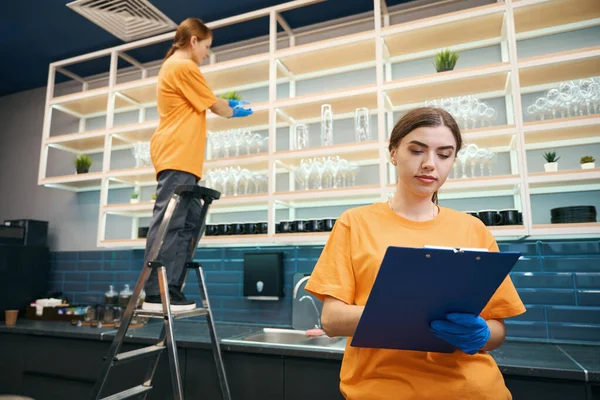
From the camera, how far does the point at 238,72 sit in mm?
2805

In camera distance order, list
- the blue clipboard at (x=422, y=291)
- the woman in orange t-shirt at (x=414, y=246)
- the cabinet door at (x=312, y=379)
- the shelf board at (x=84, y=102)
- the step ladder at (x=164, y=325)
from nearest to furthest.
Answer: the blue clipboard at (x=422, y=291) < the woman in orange t-shirt at (x=414, y=246) < the step ladder at (x=164, y=325) < the cabinet door at (x=312, y=379) < the shelf board at (x=84, y=102)

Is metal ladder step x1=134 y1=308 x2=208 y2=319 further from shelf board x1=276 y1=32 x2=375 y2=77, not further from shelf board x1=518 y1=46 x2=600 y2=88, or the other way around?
shelf board x1=518 y1=46 x2=600 y2=88

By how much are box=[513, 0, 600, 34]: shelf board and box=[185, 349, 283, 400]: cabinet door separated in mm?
2132

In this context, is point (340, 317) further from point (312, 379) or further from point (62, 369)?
point (62, 369)

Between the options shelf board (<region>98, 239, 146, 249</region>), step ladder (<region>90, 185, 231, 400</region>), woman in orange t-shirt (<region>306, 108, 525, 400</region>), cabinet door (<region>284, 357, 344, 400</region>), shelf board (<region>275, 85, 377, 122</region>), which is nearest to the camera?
woman in orange t-shirt (<region>306, 108, 525, 400</region>)

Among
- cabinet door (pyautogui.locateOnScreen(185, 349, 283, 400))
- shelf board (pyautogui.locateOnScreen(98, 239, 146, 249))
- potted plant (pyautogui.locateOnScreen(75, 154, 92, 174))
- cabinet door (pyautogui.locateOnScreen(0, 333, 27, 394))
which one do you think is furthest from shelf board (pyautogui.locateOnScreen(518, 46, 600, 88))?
cabinet door (pyautogui.locateOnScreen(0, 333, 27, 394))

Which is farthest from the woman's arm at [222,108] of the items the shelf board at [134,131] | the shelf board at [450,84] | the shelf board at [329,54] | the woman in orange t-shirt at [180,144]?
the shelf board at [450,84]

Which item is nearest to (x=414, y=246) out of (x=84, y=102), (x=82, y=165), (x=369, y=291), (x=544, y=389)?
(x=369, y=291)

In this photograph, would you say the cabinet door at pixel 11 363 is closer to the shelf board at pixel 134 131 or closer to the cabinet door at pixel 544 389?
the shelf board at pixel 134 131

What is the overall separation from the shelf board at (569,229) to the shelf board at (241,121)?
1615 mm

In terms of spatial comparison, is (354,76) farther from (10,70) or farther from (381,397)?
(10,70)

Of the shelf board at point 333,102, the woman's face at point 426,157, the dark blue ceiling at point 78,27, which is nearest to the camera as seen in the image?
the woman's face at point 426,157

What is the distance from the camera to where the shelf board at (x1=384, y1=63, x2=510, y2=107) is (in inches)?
84.8

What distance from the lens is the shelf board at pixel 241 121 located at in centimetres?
264
